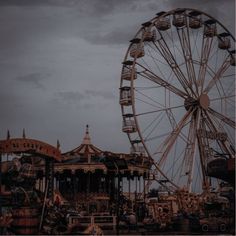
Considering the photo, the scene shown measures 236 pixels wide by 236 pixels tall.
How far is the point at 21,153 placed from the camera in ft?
A: 51.1

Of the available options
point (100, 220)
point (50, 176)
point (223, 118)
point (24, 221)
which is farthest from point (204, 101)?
point (24, 221)

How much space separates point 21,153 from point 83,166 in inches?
356

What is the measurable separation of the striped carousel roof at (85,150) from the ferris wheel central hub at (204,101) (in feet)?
19.3

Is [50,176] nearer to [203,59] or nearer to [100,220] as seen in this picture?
[100,220]

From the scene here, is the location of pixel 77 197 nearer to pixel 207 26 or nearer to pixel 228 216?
pixel 228 216

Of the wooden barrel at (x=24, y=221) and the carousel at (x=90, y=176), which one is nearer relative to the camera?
the wooden barrel at (x=24, y=221)

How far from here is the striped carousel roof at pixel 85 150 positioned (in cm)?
2563

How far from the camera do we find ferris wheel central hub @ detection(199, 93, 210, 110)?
92.7 feet

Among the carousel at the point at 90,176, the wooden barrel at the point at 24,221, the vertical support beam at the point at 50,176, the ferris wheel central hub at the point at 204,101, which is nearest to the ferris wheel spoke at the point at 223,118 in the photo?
the ferris wheel central hub at the point at 204,101

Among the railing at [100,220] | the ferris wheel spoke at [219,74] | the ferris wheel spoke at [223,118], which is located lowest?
the railing at [100,220]

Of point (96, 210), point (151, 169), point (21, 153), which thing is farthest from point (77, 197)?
point (21, 153)

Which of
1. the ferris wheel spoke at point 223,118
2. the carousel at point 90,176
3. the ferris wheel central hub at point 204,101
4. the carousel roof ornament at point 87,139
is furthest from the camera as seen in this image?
the ferris wheel spoke at point 223,118

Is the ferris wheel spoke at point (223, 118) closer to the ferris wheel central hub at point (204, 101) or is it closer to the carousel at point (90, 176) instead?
the ferris wheel central hub at point (204, 101)

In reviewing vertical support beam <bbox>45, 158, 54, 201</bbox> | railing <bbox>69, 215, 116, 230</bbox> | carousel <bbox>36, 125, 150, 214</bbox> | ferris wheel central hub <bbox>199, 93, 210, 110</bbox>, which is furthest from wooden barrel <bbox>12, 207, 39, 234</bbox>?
ferris wheel central hub <bbox>199, 93, 210, 110</bbox>
